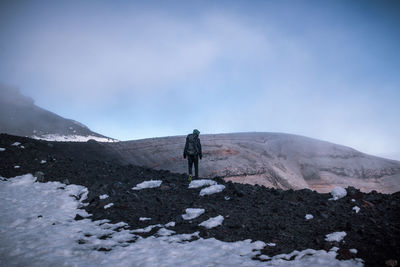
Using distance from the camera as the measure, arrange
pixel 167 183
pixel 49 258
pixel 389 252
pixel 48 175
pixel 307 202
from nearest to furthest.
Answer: pixel 389 252
pixel 49 258
pixel 307 202
pixel 167 183
pixel 48 175

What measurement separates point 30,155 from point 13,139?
12.8 ft

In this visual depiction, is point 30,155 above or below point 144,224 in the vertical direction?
above

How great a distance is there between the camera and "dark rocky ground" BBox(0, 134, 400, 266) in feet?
16.8

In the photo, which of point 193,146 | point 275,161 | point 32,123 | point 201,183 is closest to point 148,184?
point 201,183

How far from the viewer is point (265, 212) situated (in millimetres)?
7062

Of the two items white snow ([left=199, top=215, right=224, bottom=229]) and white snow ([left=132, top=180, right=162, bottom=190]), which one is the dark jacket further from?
white snow ([left=199, top=215, right=224, bottom=229])

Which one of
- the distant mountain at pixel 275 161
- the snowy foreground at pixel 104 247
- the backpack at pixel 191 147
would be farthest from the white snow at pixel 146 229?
the distant mountain at pixel 275 161

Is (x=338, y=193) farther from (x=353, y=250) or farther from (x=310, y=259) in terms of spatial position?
Result: (x=310, y=259)

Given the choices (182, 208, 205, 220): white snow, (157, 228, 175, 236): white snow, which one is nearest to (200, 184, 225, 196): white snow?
(182, 208, 205, 220): white snow

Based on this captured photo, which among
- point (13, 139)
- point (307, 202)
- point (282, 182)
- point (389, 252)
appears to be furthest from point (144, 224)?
point (282, 182)

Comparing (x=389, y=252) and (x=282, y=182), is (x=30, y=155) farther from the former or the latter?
(x=282, y=182)

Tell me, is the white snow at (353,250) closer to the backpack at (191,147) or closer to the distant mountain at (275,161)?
the backpack at (191,147)

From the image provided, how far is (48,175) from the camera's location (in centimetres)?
1184

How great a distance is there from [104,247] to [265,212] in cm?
403
